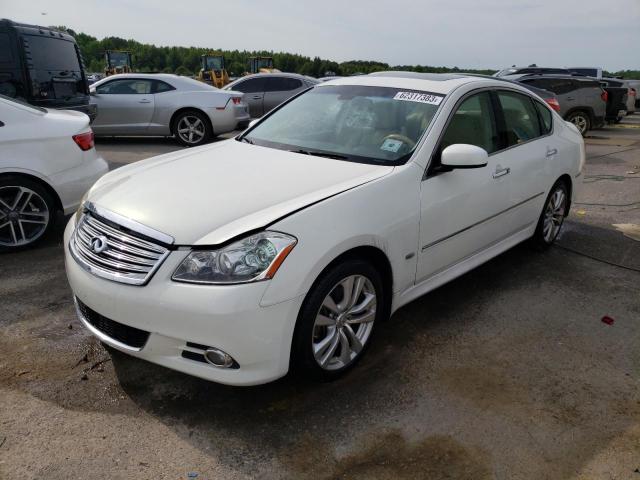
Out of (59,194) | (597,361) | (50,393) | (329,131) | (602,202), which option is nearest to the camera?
(50,393)

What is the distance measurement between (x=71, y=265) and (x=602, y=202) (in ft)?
21.7

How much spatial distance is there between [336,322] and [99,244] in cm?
127

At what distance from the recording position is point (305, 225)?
2.63 metres

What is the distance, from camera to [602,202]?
7211 millimetres

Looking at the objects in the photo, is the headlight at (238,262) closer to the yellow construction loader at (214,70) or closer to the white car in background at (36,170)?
the white car in background at (36,170)

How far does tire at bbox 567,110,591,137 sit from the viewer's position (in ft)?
47.0

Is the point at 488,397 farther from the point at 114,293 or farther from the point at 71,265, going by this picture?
the point at 71,265

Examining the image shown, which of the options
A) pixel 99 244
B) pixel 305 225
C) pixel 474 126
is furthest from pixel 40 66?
pixel 305 225

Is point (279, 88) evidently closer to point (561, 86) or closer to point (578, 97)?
point (561, 86)

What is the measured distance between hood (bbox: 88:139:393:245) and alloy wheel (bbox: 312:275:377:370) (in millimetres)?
506

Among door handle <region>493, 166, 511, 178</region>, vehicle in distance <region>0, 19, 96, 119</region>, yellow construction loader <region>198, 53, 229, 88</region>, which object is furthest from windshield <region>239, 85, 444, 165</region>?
yellow construction loader <region>198, 53, 229, 88</region>

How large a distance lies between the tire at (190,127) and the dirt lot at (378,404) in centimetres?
746

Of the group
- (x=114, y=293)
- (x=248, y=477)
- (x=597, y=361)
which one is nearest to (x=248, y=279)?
(x=114, y=293)

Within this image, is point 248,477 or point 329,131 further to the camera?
point 329,131
